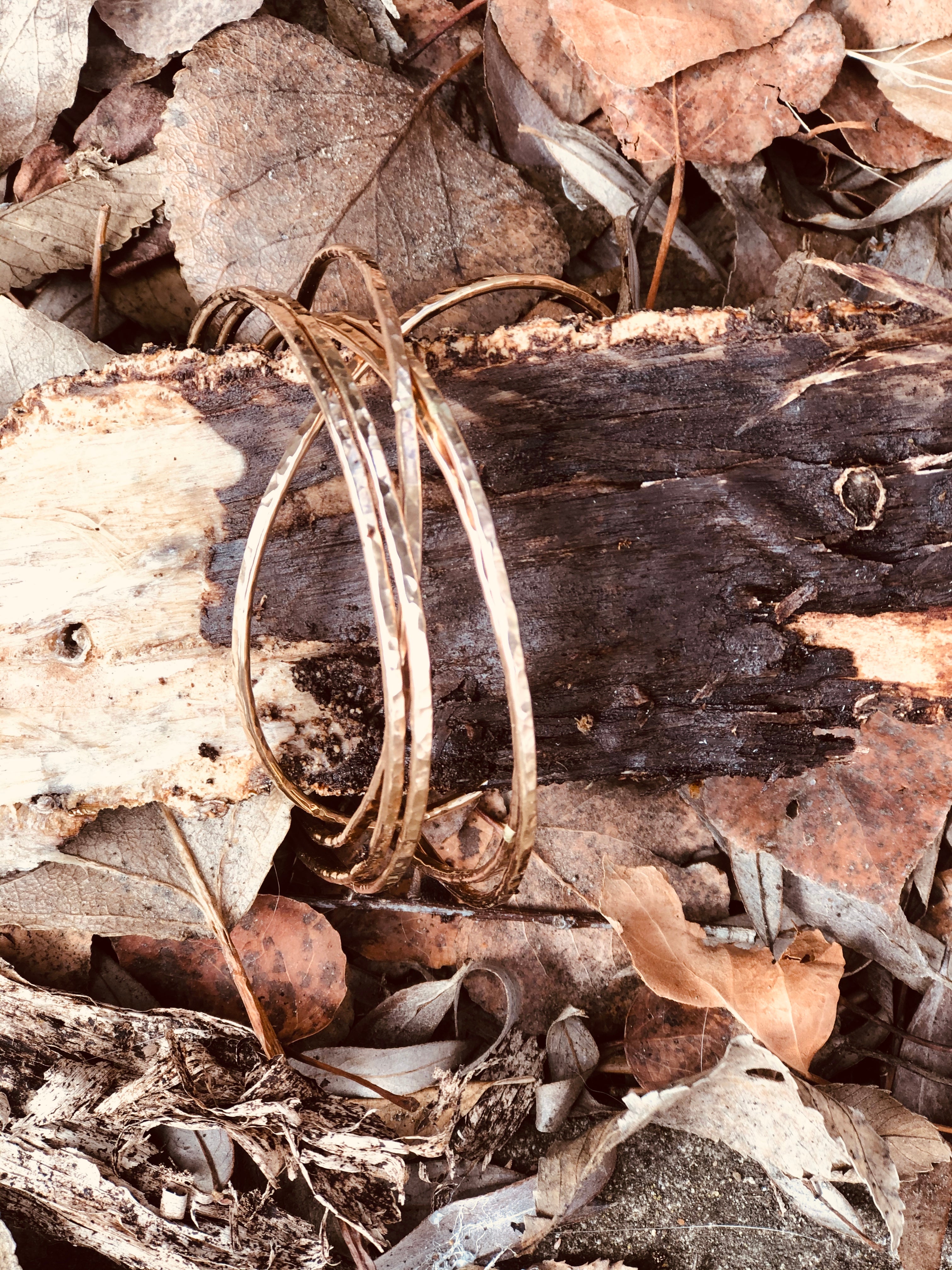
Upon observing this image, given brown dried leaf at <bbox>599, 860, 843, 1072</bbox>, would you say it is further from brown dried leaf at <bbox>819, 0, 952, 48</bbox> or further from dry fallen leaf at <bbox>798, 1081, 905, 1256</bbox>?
brown dried leaf at <bbox>819, 0, 952, 48</bbox>

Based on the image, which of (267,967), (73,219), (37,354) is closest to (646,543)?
(267,967)

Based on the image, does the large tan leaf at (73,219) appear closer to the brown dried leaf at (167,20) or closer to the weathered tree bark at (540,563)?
the brown dried leaf at (167,20)

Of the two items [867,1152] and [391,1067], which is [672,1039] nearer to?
[867,1152]

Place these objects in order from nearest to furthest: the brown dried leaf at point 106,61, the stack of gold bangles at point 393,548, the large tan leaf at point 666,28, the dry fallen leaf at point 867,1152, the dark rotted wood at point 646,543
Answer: the stack of gold bangles at point 393,548
the dark rotted wood at point 646,543
the dry fallen leaf at point 867,1152
the large tan leaf at point 666,28
the brown dried leaf at point 106,61

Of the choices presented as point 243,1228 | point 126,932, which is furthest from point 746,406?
point 243,1228

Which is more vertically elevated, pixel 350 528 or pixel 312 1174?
pixel 350 528

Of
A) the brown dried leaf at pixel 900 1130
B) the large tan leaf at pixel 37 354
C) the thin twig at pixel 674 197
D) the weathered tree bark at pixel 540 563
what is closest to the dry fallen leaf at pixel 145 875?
the weathered tree bark at pixel 540 563

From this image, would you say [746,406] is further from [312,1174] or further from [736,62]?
[312,1174]
